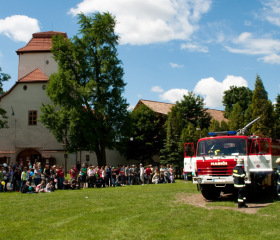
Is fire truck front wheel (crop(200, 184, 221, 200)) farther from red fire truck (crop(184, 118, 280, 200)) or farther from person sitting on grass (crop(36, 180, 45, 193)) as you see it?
person sitting on grass (crop(36, 180, 45, 193))

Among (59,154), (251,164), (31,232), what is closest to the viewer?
(31,232)

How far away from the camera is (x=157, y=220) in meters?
10.4

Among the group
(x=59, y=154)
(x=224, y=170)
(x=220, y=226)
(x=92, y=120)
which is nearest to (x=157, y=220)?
(x=220, y=226)

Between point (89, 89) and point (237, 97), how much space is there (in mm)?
42655

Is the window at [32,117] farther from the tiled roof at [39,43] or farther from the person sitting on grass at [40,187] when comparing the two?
the person sitting on grass at [40,187]

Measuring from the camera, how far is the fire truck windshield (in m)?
14.1

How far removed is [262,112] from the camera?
1927 inches

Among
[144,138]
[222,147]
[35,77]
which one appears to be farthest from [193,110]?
[222,147]

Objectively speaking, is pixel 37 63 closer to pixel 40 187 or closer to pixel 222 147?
pixel 40 187

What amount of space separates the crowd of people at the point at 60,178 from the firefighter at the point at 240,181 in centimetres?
1300

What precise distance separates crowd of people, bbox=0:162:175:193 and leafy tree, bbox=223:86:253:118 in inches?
1711

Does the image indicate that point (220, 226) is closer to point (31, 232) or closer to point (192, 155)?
point (31, 232)

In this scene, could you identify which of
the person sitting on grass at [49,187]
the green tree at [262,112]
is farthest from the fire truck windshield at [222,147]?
the green tree at [262,112]

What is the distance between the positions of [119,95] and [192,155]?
929 inches
